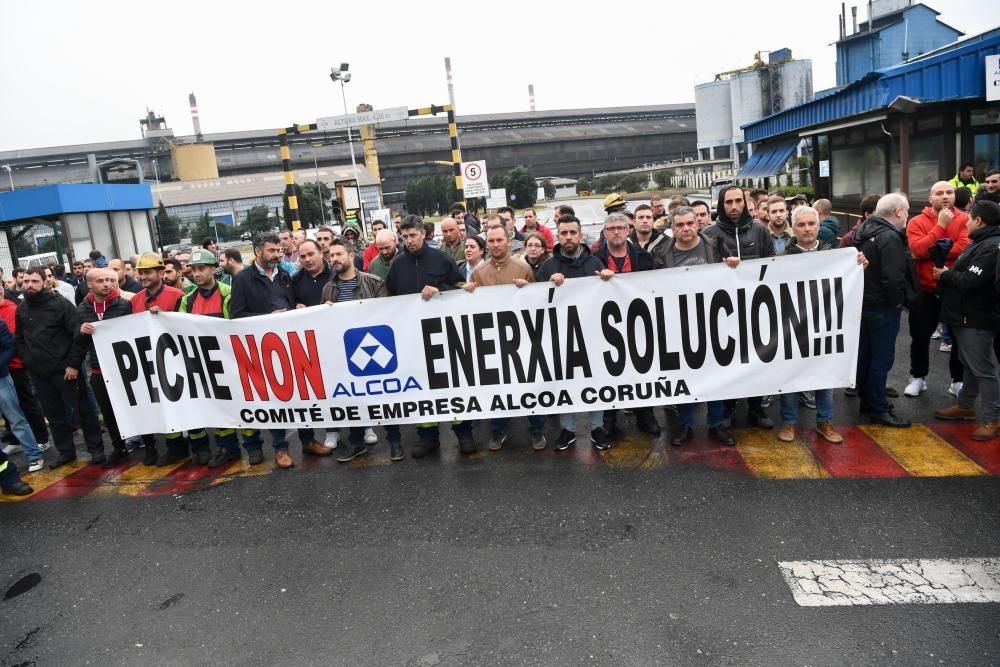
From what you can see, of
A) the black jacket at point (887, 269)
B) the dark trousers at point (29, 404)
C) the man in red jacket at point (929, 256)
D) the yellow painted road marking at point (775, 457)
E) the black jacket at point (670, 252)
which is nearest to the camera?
the yellow painted road marking at point (775, 457)

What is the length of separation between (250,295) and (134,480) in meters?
2.00

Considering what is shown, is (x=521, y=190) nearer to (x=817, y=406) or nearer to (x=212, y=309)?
(x=212, y=309)

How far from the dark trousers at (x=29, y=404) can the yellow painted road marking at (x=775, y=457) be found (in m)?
7.12

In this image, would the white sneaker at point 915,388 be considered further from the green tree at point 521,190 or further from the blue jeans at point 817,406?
the green tree at point 521,190

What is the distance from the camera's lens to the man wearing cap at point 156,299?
21.0 ft

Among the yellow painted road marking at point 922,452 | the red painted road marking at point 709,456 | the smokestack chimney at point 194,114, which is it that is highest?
the smokestack chimney at point 194,114

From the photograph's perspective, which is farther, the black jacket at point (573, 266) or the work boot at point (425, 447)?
the work boot at point (425, 447)

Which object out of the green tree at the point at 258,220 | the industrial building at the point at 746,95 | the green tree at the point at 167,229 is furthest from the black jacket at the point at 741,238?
the industrial building at the point at 746,95

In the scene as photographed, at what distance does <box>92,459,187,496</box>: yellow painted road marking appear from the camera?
606 centimetres

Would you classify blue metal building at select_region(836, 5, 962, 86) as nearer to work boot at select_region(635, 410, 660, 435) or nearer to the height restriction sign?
the height restriction sign

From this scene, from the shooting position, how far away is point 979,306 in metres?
5.36

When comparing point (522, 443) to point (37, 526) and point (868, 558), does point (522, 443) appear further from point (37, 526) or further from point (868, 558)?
point (37, 526)

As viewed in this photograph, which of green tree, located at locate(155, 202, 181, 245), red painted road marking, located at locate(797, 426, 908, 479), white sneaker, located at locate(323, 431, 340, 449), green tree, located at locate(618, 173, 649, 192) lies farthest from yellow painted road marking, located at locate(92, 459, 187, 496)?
green tree, located at locate(618, 173, 649, 192)

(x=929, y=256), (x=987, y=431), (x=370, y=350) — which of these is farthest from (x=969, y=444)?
(x=370, y=350)
